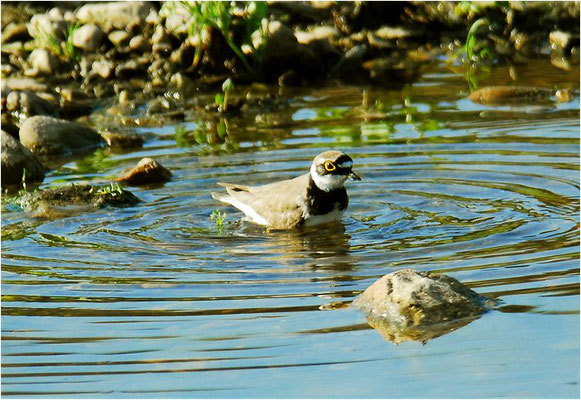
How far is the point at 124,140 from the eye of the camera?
592 inches

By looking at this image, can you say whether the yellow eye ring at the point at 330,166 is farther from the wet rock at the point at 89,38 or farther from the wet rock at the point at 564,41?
the wet rock at the point at 89,38

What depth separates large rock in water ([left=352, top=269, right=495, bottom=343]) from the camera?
7.49m

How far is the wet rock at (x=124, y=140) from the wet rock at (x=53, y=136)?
0.24 metres

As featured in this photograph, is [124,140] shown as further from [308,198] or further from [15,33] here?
[15,33]

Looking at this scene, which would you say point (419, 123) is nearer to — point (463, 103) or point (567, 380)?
point (463, 103)

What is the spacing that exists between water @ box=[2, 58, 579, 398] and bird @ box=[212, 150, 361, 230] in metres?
0.20

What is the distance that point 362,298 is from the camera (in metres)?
8.02

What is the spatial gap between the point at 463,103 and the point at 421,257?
22.0ft

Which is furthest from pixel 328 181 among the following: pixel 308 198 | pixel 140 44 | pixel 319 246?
pixel 140 44

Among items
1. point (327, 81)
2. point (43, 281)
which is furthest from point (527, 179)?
point (327, 81)

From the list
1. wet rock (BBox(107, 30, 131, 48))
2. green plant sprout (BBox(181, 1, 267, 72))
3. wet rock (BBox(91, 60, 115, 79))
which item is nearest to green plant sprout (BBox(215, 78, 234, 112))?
green plant sprout (BBox(181, 1, 267, 72))

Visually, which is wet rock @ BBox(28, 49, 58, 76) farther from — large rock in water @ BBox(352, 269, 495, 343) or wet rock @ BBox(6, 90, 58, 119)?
large rock in water @ BBox(352, 269, 495, 343)

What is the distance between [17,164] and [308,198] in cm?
404

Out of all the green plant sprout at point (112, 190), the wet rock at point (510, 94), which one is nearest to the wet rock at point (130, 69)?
the wet rock at point (510, 94)
